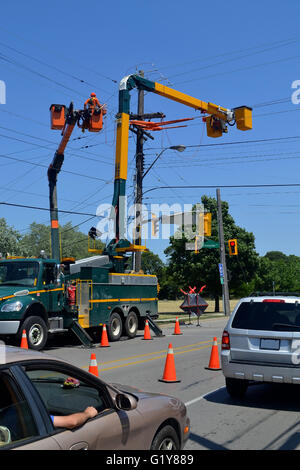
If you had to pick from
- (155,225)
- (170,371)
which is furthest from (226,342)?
(155,225)

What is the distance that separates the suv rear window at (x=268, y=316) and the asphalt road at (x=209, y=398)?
49.2 inches

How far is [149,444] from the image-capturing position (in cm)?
427

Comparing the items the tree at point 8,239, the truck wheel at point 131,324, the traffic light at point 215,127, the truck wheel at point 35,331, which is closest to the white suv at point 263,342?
the truck wheel at point 35,331

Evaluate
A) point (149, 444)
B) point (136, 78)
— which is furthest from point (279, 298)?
point (136, 78)

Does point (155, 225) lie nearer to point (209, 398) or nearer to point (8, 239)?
point (209, 398)

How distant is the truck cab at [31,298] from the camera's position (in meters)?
14.3

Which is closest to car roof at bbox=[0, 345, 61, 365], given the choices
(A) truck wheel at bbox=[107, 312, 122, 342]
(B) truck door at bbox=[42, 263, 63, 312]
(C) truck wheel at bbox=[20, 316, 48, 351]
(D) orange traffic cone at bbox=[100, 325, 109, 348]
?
(C) truck wheel at bbox=[20, 316, 48, 351]

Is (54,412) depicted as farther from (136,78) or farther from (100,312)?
(136,78)

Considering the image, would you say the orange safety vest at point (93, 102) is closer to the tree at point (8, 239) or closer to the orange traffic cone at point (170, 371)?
the orange traffic cone at point (170, 371)

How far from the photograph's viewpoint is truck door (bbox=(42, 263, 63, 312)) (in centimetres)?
1586

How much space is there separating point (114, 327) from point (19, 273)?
4861mm

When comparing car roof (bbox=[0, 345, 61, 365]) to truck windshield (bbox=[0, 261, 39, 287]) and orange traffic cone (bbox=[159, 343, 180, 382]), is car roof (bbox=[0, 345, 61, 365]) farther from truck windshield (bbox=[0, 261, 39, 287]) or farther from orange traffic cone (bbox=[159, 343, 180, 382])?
truck windshield (bbox=[0, 261, 39, 287])

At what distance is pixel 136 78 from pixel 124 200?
590 cm

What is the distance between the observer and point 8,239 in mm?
55812
